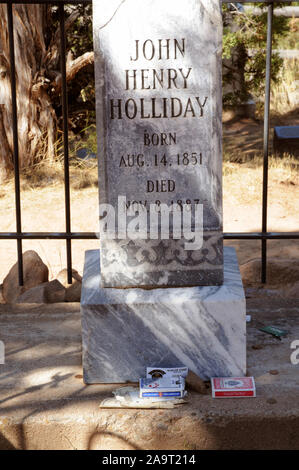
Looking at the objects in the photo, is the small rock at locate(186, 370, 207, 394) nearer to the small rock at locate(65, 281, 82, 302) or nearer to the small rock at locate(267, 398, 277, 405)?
the small rock at locate(267, 398, 277, 405)

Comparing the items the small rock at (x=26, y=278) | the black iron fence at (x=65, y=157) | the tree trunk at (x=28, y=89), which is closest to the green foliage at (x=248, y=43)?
the tree trunk at (x=28, y=89)

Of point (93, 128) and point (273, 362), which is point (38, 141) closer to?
point (93, 128)

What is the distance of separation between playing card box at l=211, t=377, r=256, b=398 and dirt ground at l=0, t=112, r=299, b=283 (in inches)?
90.5

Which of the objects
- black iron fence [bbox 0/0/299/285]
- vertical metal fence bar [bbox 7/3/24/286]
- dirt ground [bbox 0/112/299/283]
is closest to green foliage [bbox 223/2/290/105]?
dirt ground [bbox 0/112/299/283]

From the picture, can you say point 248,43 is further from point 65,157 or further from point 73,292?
point 73,292

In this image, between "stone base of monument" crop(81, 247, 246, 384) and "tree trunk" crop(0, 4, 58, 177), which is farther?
"tree trunk" crop(0, 4, 58, 177)

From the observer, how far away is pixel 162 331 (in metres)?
2.94

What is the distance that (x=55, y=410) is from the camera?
272 centimetres

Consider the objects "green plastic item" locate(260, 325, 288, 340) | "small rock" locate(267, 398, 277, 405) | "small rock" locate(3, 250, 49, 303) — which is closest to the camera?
"small rock" locate(267, 398, 277, 405)

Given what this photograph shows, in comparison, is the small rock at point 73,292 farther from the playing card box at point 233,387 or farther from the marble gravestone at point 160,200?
the playing card box at point 233,387

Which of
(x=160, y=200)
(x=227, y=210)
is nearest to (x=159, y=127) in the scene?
(x=160, y=200)

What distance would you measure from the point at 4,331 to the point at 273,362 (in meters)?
1.27

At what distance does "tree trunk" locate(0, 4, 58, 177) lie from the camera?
7.41m
